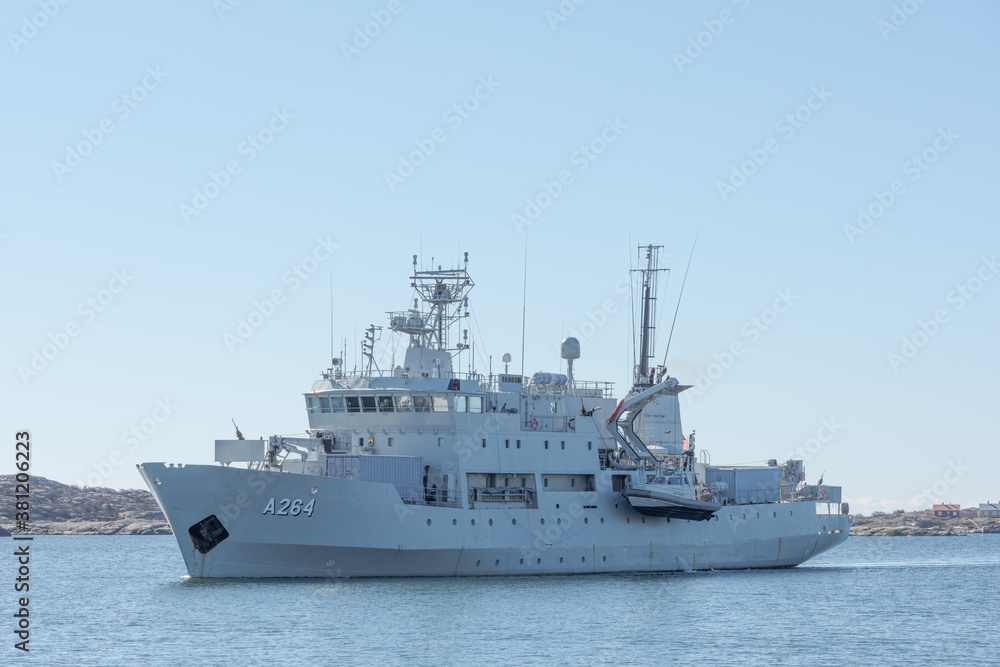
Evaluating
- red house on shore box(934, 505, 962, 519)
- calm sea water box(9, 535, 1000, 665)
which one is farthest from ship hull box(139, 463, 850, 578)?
red house on shore box(934, 505, 962, 519)

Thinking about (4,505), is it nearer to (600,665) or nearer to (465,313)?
(465,313)

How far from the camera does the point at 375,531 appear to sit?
33219mm

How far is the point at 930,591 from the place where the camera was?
40906 millimetres

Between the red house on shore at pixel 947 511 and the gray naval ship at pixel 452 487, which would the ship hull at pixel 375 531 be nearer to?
the gray naval ship at pixel 452 487

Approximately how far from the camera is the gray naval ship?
107 feet

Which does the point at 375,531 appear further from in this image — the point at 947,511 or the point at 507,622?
the point at 947,511

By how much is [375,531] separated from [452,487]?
3.06 metres

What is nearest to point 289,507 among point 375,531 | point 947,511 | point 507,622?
point 375,531

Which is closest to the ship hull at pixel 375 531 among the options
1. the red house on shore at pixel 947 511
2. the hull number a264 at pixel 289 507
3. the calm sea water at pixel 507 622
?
the hull number a264 at pixel 289 507

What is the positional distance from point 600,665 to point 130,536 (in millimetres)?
87755

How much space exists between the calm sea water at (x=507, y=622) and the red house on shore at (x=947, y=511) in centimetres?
10439

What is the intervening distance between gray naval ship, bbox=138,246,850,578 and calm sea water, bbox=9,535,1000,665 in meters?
0.87

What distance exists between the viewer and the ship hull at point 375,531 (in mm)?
32250

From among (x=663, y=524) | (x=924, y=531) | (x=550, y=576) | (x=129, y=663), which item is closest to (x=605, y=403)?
(x=663, y=524)
